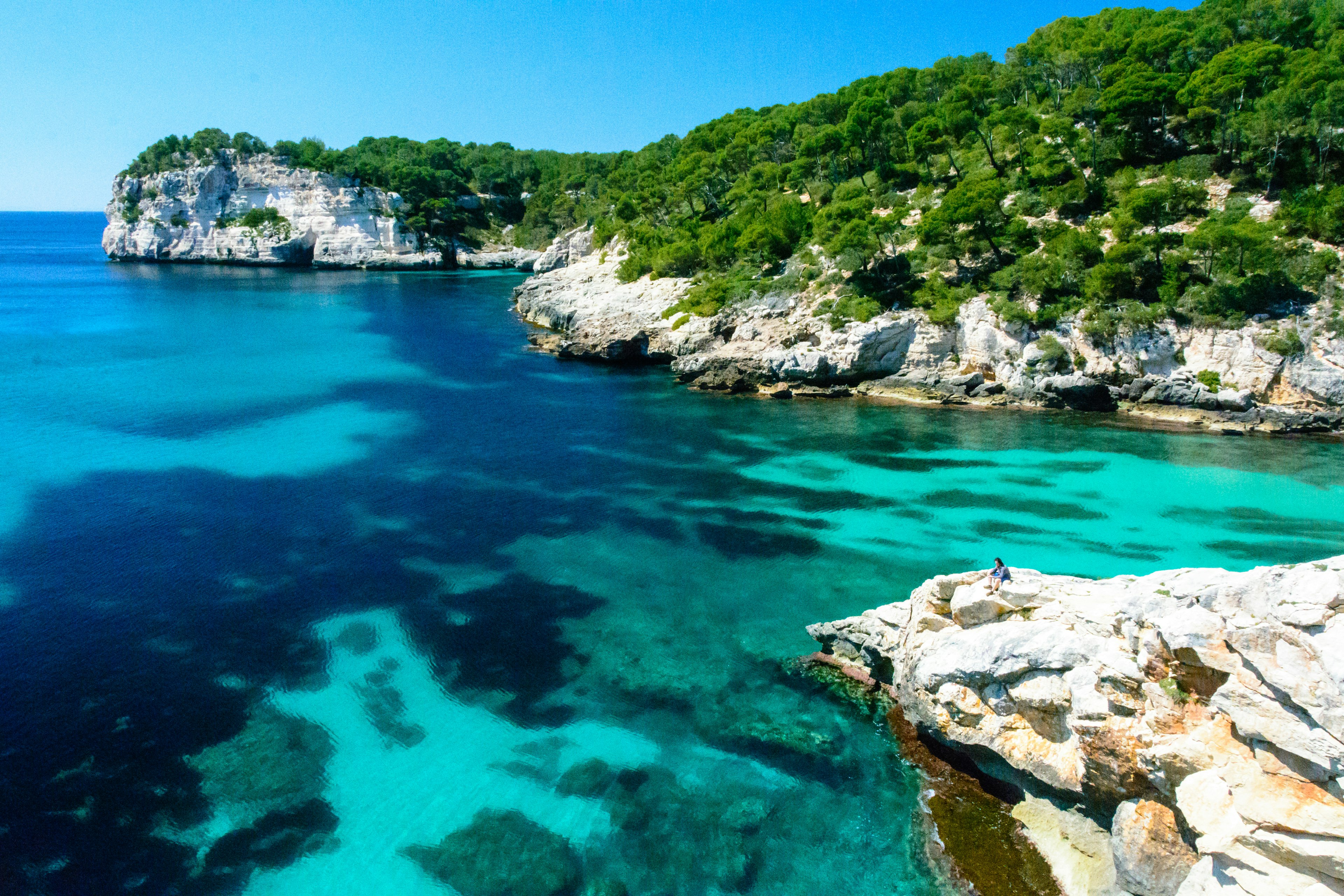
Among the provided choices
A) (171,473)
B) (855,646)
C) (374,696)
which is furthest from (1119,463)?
(171,473)

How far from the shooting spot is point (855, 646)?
18203 millimetres

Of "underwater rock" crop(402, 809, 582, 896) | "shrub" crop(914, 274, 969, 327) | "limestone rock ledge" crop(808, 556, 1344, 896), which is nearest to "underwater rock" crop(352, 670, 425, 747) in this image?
"underwater rock" crop(402, 809, 582, 896)

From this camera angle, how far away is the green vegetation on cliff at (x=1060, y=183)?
40.0m

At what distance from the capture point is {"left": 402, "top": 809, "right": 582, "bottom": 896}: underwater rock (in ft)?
42.0

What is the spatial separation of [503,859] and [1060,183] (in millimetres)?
54693

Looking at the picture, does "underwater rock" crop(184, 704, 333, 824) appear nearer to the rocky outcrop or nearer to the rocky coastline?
the rocky coastline

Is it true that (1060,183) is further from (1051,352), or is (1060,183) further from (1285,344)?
(1285,344)

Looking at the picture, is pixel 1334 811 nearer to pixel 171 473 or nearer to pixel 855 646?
pixel 855 646

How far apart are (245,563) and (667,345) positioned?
33.9 m

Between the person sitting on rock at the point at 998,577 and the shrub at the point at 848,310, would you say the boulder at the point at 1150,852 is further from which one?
the shrub at the point at 848,310

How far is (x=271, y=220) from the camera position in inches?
4350

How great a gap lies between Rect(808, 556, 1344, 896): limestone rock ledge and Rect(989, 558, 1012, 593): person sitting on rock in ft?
0.75

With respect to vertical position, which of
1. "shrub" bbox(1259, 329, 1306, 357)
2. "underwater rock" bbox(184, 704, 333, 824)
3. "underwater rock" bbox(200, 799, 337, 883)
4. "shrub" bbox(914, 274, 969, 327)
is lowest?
"underwater rock" bbox(200, 799, 337, 883)

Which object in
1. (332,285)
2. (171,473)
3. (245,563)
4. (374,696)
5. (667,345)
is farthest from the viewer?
(332,285)
